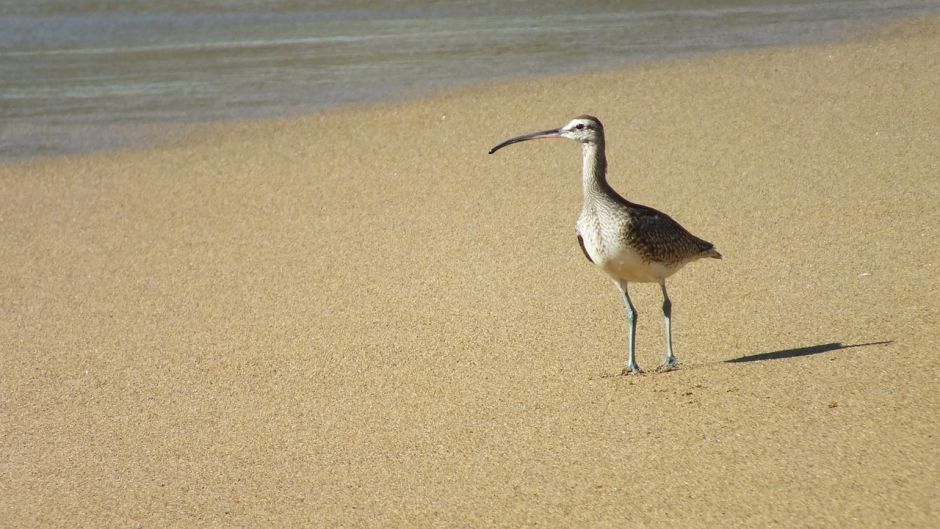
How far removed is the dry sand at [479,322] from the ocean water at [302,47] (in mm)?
1439

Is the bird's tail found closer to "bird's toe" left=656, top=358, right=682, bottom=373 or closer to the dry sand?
the dry sand

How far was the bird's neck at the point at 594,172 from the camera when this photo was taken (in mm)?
6043

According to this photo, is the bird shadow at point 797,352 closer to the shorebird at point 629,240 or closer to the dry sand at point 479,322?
the dry sand at point 479,322

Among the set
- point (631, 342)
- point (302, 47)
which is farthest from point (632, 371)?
point (302, 47)

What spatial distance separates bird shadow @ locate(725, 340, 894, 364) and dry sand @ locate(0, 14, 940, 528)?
20 mm

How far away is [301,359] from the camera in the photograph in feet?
21.6

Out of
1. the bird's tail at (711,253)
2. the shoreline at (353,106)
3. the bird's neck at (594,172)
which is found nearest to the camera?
the bird's neck at (594,172)

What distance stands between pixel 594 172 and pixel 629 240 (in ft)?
1.57

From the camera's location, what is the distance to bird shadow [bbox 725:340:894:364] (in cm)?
594

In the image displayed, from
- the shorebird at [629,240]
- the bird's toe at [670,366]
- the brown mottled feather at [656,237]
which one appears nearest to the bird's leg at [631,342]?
the shorebird at [629,240]

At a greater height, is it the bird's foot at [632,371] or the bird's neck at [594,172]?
the bird's neck at [594,172]

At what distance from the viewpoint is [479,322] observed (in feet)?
22.8

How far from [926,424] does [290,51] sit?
11600mm

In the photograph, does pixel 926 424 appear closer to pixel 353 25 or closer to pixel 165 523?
pixel 165 523
